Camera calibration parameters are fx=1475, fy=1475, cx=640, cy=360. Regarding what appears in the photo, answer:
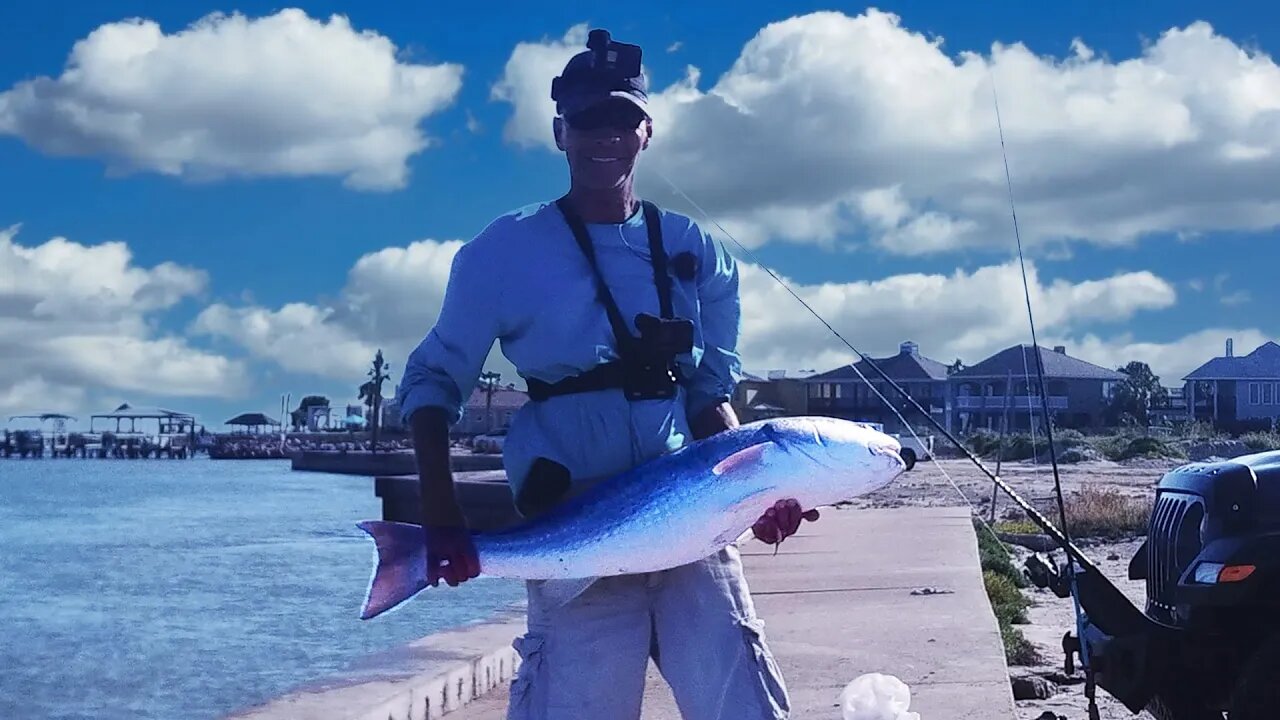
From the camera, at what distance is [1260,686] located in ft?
14.6

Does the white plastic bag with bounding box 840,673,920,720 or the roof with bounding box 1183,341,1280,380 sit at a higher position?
the roof with bounding box 1183,341,1280,380

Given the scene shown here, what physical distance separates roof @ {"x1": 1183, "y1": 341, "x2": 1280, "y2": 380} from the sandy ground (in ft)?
68.8

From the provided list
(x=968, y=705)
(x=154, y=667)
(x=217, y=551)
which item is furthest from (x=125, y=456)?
(x=968, y=705)

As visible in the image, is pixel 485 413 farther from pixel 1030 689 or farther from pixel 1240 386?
pixel 1030 689

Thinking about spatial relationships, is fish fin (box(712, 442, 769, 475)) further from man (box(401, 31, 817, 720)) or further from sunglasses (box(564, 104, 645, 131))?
sunglasses (box(564, 104, 645, 131))

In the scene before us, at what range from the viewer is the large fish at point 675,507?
3.04 m

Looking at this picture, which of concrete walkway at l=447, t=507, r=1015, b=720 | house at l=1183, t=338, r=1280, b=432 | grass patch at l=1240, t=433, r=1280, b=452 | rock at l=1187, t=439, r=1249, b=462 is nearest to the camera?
concrete walkway at l=447, t=507, r=1015, b=720

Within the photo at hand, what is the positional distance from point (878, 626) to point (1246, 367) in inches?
2374

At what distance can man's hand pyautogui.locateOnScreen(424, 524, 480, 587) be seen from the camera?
3137mm

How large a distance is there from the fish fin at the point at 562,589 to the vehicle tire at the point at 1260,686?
2.39 meters

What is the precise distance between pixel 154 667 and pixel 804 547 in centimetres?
687

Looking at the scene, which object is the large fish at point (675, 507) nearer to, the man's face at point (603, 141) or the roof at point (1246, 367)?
the man's face at point (603, 141)

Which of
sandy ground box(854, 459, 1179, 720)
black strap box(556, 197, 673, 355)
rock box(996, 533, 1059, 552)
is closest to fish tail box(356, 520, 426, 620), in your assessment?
black strap box(556, 197, 673, 355)

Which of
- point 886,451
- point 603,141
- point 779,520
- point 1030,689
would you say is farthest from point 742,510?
point 1030,689
